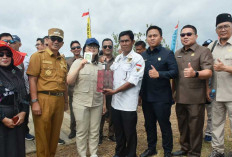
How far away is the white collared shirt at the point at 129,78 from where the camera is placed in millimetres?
3160

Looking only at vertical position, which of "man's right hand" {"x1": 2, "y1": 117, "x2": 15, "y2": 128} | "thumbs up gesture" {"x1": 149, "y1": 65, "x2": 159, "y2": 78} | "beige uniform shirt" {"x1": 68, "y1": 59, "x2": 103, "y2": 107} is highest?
"thumbs up gesture" {"x1": 149, "y1": 65, "x2": 159, "y2": 78}

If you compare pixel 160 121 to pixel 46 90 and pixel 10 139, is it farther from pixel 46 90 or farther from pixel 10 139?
pixel 10 139

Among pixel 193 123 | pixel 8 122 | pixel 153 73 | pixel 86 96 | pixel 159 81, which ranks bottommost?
pixel 193 123

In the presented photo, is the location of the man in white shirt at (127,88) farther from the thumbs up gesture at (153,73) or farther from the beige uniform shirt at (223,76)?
the beige uniform shirt at (223,76)

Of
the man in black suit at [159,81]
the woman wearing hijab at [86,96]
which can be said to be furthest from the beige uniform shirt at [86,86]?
the man in black suit at [159,81]

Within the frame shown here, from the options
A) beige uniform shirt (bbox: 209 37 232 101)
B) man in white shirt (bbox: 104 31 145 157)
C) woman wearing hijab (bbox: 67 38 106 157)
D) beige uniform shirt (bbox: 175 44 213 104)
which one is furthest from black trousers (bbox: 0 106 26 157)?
beige uniform shirt (bbox: 209 37 232 101)

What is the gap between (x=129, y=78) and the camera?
3139mm

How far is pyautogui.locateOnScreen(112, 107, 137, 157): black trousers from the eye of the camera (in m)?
3.23

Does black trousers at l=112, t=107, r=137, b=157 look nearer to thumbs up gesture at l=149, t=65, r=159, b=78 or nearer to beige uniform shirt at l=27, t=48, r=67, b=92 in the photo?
thumbs up gesture at l=149, t=65, r=159, b=78

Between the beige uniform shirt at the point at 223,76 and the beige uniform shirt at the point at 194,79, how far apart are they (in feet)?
0.66

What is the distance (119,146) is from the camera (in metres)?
3.52

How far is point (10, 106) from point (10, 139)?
1.49 feet

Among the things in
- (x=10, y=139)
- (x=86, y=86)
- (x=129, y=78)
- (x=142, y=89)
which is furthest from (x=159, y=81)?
(x=10, y=139)

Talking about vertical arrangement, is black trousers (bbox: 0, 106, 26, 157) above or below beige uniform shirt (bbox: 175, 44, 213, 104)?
below
